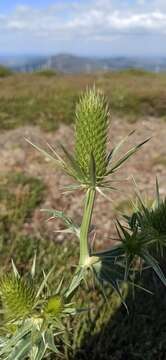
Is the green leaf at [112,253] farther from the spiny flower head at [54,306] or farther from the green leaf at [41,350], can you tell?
the green leaf at [41,350]

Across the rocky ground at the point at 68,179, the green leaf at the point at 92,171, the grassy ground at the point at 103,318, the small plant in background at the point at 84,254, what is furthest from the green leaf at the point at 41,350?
the rocky ground at the point at 68,179

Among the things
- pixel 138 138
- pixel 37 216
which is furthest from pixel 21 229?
pixel 138 138

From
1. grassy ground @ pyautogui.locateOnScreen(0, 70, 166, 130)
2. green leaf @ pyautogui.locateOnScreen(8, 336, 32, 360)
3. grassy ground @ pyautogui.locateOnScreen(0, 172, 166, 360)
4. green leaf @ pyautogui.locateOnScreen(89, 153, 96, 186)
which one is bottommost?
grassy ground @ pyautogui.locateOnScreen(0, 172, 166, 360)

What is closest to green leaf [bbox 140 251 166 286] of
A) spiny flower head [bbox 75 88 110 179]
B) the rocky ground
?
spiny flower head [bbox 75 88 110 179]

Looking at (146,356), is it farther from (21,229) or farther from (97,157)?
(21,229)

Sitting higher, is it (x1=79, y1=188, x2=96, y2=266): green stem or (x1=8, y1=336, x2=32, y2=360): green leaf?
(x1=79, y1=188, x2=96, y2=266): green stem

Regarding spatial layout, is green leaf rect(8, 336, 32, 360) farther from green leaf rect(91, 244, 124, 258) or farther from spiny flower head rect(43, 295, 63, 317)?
green leaf rect(91, 244, 124, 258)
